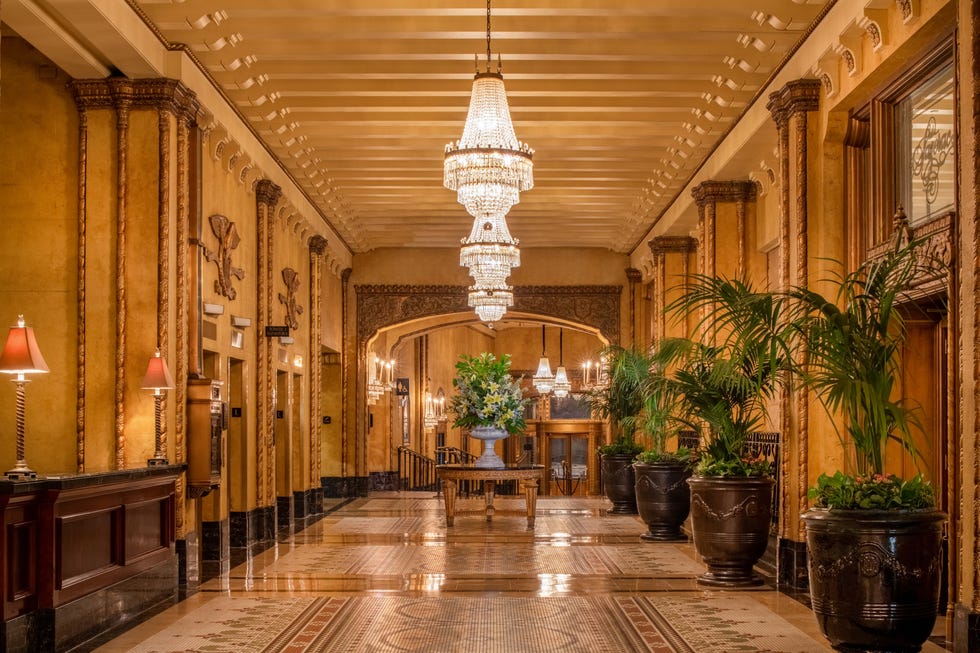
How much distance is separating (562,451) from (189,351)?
24013 mm

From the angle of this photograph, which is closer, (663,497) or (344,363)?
(663,497)

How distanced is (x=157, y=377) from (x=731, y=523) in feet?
14.6

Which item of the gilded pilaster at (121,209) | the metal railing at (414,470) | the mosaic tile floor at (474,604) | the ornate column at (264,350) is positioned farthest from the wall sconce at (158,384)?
the metal railing at (414,470)

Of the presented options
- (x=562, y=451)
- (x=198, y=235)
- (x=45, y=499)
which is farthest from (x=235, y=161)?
(x=562, y=451)

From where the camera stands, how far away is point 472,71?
417 inches

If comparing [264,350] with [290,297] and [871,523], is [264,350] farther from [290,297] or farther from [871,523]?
[871,523]

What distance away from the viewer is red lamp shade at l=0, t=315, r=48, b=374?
21.5 ft

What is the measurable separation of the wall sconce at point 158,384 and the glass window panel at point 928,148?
17.6 feet

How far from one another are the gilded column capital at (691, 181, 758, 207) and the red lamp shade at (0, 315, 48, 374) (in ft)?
29.1

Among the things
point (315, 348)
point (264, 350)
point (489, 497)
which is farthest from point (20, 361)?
point (315, 348)

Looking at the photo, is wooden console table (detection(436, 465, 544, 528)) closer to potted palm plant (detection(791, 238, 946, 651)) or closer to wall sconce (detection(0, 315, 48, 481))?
wall sconce (detection(0, 315, 48, 481))

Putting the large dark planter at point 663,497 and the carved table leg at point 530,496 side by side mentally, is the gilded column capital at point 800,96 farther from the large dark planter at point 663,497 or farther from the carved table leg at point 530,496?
the carved table leg at point 530,496

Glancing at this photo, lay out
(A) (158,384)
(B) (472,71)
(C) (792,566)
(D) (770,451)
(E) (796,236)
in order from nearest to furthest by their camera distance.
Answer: (A) (158,384) → (C) (792,566) → (E) (796,236) → (B) (472,71) → (D) (770,451)

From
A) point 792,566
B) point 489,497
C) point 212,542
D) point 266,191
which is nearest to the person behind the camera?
point 792,566
